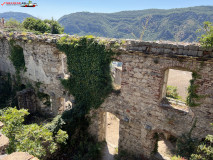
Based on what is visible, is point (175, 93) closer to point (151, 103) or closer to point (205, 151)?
point (151, 103)

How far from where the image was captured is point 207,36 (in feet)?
18.8

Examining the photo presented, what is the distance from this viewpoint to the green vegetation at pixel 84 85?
8.94 m

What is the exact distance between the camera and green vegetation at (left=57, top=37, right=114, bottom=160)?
8938mm

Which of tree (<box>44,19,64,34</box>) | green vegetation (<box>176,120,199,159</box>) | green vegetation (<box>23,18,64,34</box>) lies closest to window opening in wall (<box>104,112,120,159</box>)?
green vegetation (<box>176,120,199,159</box>)

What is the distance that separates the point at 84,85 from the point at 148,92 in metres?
3.93

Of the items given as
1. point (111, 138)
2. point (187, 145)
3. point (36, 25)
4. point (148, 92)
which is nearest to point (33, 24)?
point (36, 25)

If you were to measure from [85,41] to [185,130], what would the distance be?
642 centimetres

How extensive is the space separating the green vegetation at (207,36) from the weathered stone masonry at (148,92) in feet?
0.75

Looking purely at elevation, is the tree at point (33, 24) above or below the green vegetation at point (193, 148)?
above

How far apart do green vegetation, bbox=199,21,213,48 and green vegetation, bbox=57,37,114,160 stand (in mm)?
3994

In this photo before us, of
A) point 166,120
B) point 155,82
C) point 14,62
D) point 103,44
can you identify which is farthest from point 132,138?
point 14,62

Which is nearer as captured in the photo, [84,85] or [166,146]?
[84,85]

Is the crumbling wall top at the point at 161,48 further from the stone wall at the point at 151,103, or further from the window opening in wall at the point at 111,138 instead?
the window opening in wall at the point at 111,138

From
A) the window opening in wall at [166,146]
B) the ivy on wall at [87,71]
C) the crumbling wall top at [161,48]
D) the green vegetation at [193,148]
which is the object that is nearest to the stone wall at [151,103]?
the crumbling wall top at [161,48]
